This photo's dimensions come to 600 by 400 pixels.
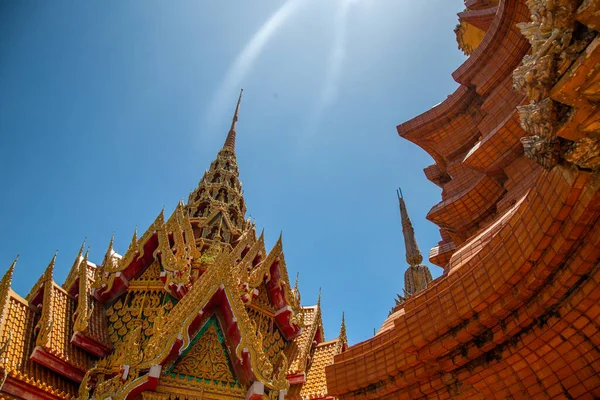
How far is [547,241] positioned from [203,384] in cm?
912

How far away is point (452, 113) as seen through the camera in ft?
22.5

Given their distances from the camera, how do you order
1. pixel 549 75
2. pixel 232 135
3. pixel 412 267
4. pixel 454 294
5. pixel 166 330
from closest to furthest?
pixel 549 75, pixel 454 294, pixel 166 330, pixel 232 135, pixel 412 267

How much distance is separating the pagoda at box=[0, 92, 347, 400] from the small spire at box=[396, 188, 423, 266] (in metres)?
18.3

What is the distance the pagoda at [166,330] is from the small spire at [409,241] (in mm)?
18280

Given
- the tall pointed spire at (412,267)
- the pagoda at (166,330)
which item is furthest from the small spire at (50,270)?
the tall pointed spire at (412,267)

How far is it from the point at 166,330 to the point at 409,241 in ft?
87.4

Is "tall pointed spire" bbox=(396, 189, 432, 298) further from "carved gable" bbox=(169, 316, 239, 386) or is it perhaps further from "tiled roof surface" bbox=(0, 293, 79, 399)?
"tiled roof surface" bbox=(0, 293, 79, 399)

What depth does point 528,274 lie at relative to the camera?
3143 millimetres

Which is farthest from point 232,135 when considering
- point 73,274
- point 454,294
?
point 454,294

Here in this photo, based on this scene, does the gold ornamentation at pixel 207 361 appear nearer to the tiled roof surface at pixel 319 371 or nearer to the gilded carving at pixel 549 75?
the tiled roof surface at pixel 319 371

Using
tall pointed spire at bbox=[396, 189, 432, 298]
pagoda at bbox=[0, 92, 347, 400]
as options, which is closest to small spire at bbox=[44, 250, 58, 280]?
pagoda at bbox=[0, 92, 347, 400]

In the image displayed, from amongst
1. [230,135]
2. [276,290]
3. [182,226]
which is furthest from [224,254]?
[230,135]

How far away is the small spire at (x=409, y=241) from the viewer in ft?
107

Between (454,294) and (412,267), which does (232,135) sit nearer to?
(412,267)
